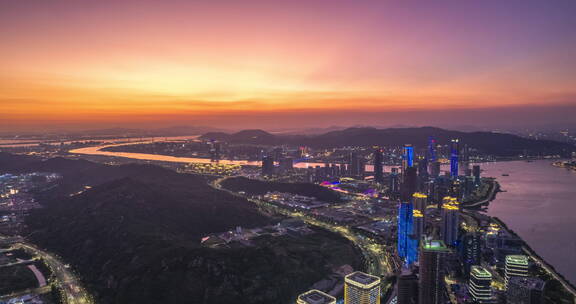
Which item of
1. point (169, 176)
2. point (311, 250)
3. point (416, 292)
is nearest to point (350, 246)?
point (311, 250)

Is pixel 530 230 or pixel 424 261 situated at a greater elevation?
pixel 424 261

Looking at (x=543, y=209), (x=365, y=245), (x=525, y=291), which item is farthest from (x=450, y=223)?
(x=543, y=209)

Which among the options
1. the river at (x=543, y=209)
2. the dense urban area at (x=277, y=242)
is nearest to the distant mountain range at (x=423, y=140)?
the river at (x=543, y=209)

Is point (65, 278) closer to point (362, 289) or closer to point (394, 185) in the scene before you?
point (362, 289)

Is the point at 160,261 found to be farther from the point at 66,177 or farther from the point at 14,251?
the point at 66,177

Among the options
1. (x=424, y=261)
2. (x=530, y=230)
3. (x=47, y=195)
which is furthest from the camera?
(x=47, y=195)

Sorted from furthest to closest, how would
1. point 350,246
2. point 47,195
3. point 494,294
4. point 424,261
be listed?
point 47,195
point 350,246
point 494,294
point 424,261

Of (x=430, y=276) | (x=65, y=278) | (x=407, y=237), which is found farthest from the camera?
(x=407, y=237)

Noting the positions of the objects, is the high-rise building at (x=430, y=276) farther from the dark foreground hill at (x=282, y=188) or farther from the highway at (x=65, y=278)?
the dark foreground hill at (x=282, y=188)
